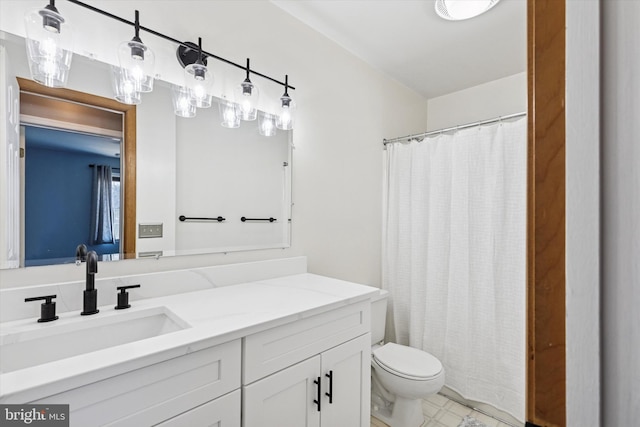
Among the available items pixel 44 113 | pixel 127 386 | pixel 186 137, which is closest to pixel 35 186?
pixel 44 113

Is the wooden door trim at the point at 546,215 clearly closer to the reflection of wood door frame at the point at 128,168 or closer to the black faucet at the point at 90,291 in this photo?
the black faucet at the point at 90,291

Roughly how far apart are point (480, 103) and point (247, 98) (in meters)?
2.17

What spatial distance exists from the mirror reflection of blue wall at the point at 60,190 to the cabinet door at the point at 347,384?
1018 mm

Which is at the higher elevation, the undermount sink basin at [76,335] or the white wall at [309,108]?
the white wall at [309,108]

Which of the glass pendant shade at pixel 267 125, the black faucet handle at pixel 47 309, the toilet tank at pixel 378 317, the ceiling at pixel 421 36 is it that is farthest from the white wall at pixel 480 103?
the black faucet handle at pixel 47 309

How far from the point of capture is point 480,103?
106 inches

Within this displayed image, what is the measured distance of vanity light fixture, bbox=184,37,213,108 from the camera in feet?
4.52

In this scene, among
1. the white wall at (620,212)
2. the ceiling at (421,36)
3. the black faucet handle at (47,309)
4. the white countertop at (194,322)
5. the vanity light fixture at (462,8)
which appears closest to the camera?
the white wall at (620,212)

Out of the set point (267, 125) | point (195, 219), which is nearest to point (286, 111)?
point (267, 125)

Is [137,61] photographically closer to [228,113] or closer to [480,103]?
[228,113]

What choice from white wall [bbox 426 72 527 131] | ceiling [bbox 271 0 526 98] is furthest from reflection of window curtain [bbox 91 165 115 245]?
white wall [bbox 426 72 527 131]

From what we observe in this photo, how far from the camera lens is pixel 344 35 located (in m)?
2.01

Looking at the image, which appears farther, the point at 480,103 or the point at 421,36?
the point at 480,103

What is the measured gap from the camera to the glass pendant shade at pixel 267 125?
67.4 inches
